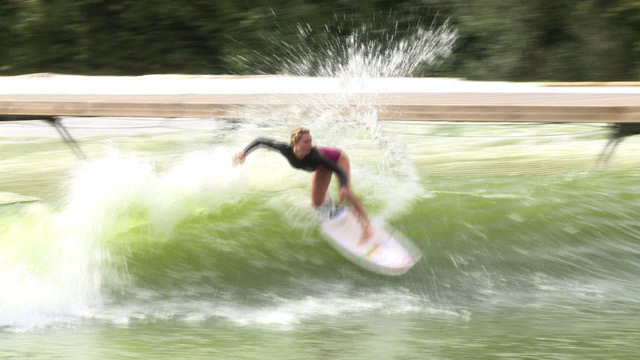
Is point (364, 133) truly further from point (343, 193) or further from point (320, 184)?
point (343, 193)

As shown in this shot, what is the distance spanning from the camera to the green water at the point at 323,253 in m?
3.03

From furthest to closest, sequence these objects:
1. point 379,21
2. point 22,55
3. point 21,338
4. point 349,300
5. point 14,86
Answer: point 22,55
point 379,21
point 14,86
point 349,300
point 21,338

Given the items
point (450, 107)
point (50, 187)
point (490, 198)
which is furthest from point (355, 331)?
point (50, 187)

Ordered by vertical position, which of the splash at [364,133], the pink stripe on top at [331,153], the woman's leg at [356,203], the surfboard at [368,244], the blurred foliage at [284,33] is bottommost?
the surfboard at [368,244]

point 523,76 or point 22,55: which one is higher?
point 22,55

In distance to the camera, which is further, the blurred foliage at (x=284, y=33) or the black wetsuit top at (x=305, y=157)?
the blurred foliage at (x=284, y=33)

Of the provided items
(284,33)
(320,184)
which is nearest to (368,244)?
(320,184)

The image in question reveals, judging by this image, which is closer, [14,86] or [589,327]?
[589,327]

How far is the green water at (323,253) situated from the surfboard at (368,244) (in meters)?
0.06

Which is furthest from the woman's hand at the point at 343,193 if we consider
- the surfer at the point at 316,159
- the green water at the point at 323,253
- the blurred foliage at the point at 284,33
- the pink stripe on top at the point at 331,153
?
the blurred foliage at the point at 284,33

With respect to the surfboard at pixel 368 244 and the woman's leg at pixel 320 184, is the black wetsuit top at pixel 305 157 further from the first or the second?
the surfboard at pixel 368 244

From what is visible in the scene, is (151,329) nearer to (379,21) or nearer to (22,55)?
(379,21)

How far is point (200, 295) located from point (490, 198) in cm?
134

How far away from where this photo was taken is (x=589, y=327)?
3.07 metres
